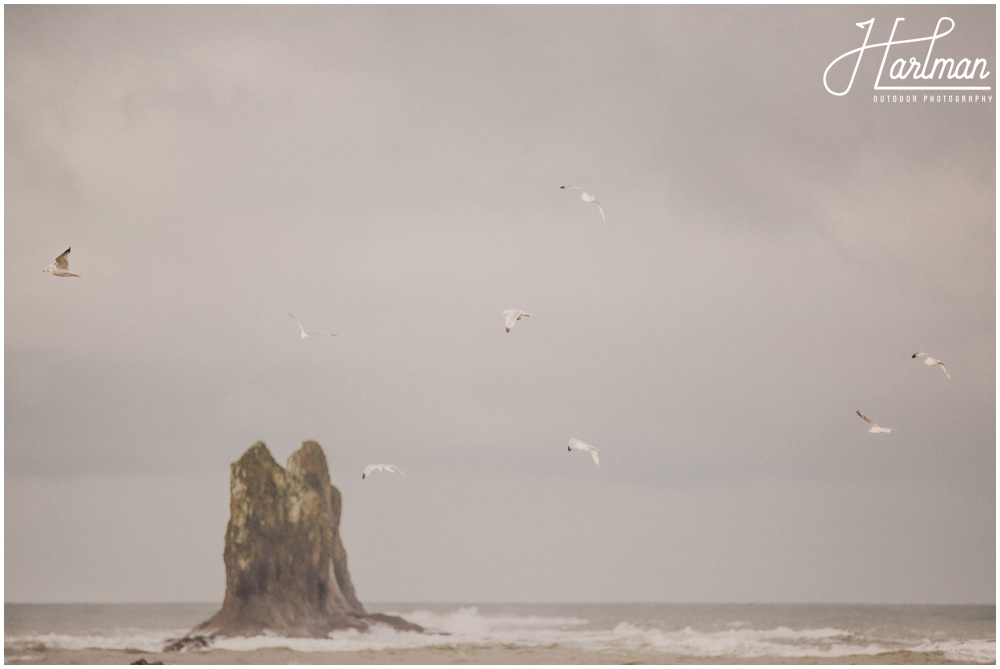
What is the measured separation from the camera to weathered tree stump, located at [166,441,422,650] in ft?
35.5

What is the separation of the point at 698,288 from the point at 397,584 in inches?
183

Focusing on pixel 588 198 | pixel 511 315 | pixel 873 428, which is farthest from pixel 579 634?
pixel 588 198

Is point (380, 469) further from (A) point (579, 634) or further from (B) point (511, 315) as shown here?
(A) point (579, 634)

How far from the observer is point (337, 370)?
464 inches

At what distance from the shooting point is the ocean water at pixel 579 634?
35.6 feet

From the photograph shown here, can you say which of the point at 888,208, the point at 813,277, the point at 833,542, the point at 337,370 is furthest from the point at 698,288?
the point at 337,370

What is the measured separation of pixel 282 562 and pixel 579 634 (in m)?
3.21

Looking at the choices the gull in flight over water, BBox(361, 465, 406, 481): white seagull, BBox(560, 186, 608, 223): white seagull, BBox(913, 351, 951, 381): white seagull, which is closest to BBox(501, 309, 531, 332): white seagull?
BBox(560, 186, 608, 223): white seagull

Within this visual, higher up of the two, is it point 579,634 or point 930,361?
point 930,361

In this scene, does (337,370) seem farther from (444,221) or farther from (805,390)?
(805,390)

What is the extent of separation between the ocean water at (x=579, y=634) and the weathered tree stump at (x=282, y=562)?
15cm

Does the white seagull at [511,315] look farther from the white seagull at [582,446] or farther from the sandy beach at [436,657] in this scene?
the sandy beach at [436,657]

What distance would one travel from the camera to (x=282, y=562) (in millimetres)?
10914

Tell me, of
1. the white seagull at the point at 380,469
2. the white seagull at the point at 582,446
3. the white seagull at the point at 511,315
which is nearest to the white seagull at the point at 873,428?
the white seagull at the point at 582,446
